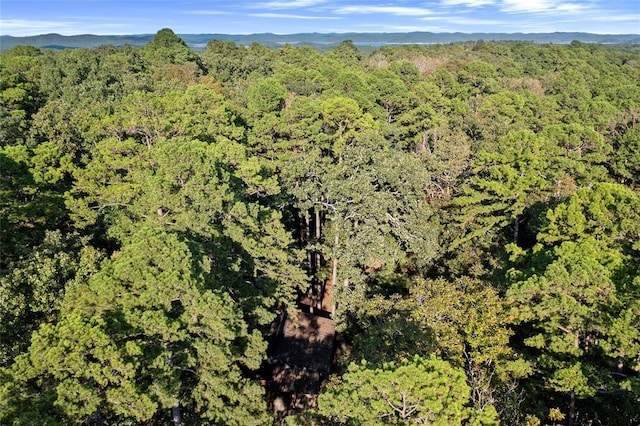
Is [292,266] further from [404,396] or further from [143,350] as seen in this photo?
Result: [404,396]

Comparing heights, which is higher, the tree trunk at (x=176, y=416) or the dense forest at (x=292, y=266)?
the dense forest at (x=292, y=266)

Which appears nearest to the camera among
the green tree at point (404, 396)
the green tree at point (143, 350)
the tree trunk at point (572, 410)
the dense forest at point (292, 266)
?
the green tree at point (404, 396)

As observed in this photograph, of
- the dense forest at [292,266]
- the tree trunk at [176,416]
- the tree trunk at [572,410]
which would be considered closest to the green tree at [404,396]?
the dense forest at [292,266]

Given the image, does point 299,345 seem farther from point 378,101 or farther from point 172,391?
point 378,101

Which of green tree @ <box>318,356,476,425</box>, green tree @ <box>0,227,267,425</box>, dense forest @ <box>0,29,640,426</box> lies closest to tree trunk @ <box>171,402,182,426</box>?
green tree @ <box>0,227,267,425</box>

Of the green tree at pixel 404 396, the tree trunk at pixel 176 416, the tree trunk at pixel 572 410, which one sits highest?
the green tree at pixel 404 396

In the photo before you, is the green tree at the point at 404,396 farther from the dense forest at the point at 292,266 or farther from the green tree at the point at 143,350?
the green tree at the point at 143,350

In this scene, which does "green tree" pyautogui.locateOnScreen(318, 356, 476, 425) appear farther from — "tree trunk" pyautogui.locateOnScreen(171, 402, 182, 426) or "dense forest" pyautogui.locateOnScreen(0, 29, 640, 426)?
"tree trunk" pyautogui.locateOnScreen(171, 402, 182, 426)

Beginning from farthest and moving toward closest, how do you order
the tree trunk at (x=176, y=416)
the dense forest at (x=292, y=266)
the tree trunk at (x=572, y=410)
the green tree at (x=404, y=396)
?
the tree trunk at (x=572, y=410) → the tree trunk at (x=176, y=416) → the dense forest at (x=292, y=266) → the green tree at (x=404, y=396)

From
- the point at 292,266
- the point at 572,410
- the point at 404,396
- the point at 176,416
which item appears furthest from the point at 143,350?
the point at 572,410
